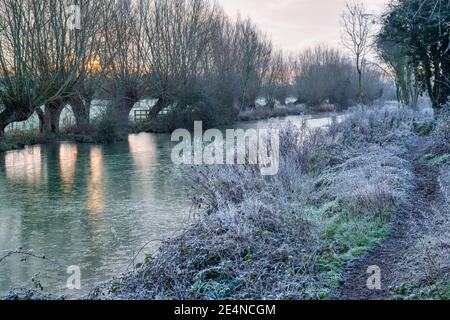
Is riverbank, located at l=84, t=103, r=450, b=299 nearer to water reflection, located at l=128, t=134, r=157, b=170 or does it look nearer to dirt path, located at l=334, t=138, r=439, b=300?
dirt path, located at l=334, t=138, r=439, b=300

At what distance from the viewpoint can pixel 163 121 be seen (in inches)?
1508

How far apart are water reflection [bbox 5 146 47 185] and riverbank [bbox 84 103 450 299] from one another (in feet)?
28.7

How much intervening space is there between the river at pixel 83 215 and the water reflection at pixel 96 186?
2 cm

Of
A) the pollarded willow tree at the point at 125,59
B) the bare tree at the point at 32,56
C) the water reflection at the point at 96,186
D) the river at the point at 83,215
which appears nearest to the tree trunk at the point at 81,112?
the pollarded willow tree at the point at 125,59

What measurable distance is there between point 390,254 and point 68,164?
16.2m

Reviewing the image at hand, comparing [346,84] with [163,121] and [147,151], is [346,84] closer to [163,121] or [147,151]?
[163,121]

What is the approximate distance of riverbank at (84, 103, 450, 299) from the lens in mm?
5719

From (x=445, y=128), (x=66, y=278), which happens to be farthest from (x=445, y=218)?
(x=445, y=128)

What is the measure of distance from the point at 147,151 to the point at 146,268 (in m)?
18.4

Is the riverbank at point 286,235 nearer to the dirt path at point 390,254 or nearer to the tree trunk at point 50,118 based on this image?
the dirt path at point 390,254

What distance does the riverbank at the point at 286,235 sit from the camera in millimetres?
5719

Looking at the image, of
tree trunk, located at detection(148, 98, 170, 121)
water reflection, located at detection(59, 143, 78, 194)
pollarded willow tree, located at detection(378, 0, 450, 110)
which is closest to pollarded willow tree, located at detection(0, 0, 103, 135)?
water reflection, located at detection(59, 143, 78, 194)
